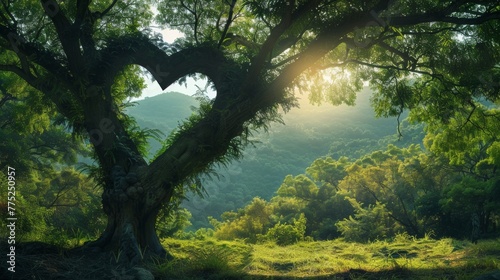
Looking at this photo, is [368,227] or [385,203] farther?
[385,203]

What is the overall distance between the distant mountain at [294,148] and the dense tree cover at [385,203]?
25.2 metres

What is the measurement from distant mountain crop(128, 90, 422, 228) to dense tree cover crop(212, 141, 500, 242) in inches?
993

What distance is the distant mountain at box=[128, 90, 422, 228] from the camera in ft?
221

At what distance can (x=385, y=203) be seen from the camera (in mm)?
25391

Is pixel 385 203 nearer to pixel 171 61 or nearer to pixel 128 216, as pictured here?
pixel 171 61

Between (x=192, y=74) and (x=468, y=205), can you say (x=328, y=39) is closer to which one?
(x=192, y=74)

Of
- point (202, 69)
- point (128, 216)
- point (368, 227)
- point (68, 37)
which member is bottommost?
point (368, 227)

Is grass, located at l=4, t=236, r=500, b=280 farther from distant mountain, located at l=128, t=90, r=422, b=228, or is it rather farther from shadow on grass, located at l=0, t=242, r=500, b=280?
distant mountain, located at l=128, t=90, r=422, b=228

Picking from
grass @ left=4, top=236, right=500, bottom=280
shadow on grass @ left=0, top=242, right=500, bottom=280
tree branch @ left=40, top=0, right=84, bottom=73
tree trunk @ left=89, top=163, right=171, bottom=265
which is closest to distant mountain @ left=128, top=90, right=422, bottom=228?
tree branch @ left=40, top=0, right=84, bottom=73

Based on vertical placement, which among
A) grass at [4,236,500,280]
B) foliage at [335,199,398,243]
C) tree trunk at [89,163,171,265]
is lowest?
foliage at [335,199,398,243]

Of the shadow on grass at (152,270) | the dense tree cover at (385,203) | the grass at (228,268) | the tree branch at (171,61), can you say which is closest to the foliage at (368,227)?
the dense tree cover at (385,203)

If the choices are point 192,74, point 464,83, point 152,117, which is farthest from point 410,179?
point 152,117

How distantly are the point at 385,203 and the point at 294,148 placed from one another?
6609 cm

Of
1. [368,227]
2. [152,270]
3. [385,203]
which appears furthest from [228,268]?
[385,203]
